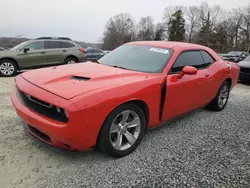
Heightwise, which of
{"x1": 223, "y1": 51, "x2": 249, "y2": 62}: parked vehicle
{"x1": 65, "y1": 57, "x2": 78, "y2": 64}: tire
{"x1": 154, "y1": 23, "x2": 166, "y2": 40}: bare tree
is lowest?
{"x1": 65, "y1": 57, "x2": 78, "y2": 64}: tire

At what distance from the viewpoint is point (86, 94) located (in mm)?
2408

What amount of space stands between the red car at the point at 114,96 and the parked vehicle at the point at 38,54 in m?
6.13

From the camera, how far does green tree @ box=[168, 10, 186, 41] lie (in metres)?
61.9

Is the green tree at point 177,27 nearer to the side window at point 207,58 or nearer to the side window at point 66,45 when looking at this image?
the side window at point 66,45

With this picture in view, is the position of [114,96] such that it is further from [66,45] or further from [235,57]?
[235,57]

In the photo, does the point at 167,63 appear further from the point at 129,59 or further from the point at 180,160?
the point at 180,160

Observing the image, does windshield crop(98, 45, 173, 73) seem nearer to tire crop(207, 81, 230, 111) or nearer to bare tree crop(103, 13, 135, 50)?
tire crop(207, 81, 230, 111)

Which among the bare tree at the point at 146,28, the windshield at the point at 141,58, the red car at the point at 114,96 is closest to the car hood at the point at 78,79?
the red car at the point at 114,96

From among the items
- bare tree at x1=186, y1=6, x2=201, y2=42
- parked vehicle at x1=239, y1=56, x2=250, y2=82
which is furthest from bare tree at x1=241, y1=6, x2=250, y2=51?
parked vehicle at x1=239, y1=56, x2=250, y2=82

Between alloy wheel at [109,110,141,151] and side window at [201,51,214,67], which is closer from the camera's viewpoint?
alloy wheel at [109,110,141,151]

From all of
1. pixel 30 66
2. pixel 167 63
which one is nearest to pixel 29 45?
pixel 30 66

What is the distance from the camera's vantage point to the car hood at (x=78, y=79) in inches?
99.9

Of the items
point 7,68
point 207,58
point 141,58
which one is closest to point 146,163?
point 141,58

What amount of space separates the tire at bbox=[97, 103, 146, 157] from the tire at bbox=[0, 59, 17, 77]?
24.5 feet
